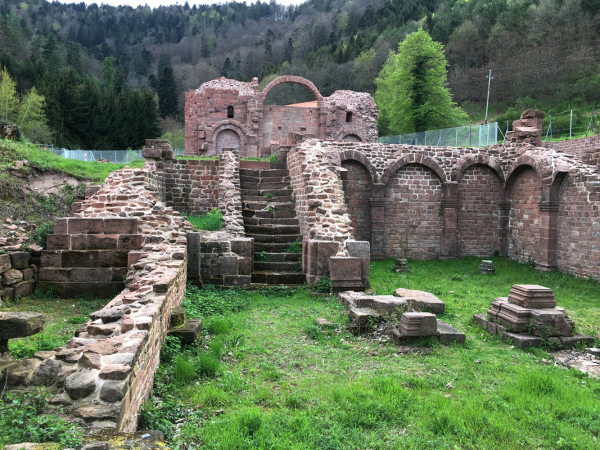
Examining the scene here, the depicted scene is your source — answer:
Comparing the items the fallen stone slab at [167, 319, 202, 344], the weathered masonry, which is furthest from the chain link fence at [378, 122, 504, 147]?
the fallen stone slab at [167, 319, 202, 344]

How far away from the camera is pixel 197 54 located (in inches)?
3524

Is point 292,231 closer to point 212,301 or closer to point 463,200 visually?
point 212,301

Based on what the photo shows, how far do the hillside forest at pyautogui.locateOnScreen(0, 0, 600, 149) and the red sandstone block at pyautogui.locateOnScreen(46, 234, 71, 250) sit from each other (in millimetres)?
31621

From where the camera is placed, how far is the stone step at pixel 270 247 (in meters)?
10.2

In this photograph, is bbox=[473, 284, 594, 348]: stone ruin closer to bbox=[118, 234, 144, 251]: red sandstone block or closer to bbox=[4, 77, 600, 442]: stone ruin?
bbox=[4, 77, 600, 442]: stone ruin

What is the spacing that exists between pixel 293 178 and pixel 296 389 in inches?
327

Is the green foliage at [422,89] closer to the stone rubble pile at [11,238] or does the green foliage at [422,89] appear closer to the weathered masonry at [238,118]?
the weathered masonry at [238,118]

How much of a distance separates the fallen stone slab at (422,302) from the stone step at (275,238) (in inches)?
140

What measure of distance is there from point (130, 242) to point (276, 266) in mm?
3536

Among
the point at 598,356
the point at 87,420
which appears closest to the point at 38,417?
the point at 87,420

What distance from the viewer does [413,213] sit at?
50.2ft

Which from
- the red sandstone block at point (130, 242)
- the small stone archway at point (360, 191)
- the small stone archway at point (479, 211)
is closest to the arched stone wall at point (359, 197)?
the small stone archway at point (360, 191)

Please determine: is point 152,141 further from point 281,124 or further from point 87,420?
point 281,124

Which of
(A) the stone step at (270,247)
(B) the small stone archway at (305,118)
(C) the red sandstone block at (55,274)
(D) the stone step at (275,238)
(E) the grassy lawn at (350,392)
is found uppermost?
(B) the small stone archway at (305,118)
